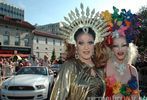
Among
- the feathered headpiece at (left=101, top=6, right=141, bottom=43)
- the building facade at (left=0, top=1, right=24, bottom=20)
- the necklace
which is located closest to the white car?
the necklace

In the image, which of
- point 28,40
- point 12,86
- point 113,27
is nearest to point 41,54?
point 28,40

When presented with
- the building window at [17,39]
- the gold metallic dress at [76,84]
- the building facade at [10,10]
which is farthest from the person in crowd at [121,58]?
the building facade at [10,10]

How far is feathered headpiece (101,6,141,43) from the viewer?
3.99 metres

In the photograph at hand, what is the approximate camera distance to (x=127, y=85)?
12.7 ft

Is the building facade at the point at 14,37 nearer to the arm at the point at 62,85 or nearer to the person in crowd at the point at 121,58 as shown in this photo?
the person in crowd at the point at 121,58

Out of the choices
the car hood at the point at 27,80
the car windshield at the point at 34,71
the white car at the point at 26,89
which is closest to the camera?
the white car at the point at 26,89

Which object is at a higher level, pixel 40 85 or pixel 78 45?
pixel 78 45

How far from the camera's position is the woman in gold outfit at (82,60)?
10.2ft

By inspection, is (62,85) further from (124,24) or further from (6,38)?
(6,38)

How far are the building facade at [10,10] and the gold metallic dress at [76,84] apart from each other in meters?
74.6

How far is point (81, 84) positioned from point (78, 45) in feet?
1.63

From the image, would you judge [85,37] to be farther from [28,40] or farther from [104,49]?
[28,40]

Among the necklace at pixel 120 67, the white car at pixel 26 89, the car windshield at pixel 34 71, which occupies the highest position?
the necklace at pixel 120 67

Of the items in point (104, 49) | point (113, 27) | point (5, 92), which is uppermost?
point (113, 27)
